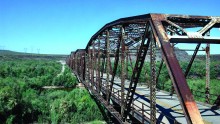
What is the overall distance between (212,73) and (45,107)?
48848 mm

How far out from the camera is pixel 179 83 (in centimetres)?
579

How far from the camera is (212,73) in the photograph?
215ft

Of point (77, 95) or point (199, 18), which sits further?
point (77, 95)

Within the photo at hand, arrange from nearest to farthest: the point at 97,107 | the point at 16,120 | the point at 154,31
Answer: the point at 154,31 → the point at 16,120 → the point at 97,107

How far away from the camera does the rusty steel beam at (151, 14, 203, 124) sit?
531 centimetres

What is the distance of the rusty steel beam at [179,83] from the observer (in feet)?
17.4

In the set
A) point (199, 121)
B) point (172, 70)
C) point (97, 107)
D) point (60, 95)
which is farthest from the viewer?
point (60, 95)

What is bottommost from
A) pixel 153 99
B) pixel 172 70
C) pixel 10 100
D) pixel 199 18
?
pixel 10 100

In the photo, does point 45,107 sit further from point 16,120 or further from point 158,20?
point 158,20

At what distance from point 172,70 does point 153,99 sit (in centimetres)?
260

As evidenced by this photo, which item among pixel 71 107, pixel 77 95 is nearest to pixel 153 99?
pixel 71 107

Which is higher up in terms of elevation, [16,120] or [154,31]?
[154,31]

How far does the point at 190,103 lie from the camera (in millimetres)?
5480

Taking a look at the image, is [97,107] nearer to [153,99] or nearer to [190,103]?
[153,99]
